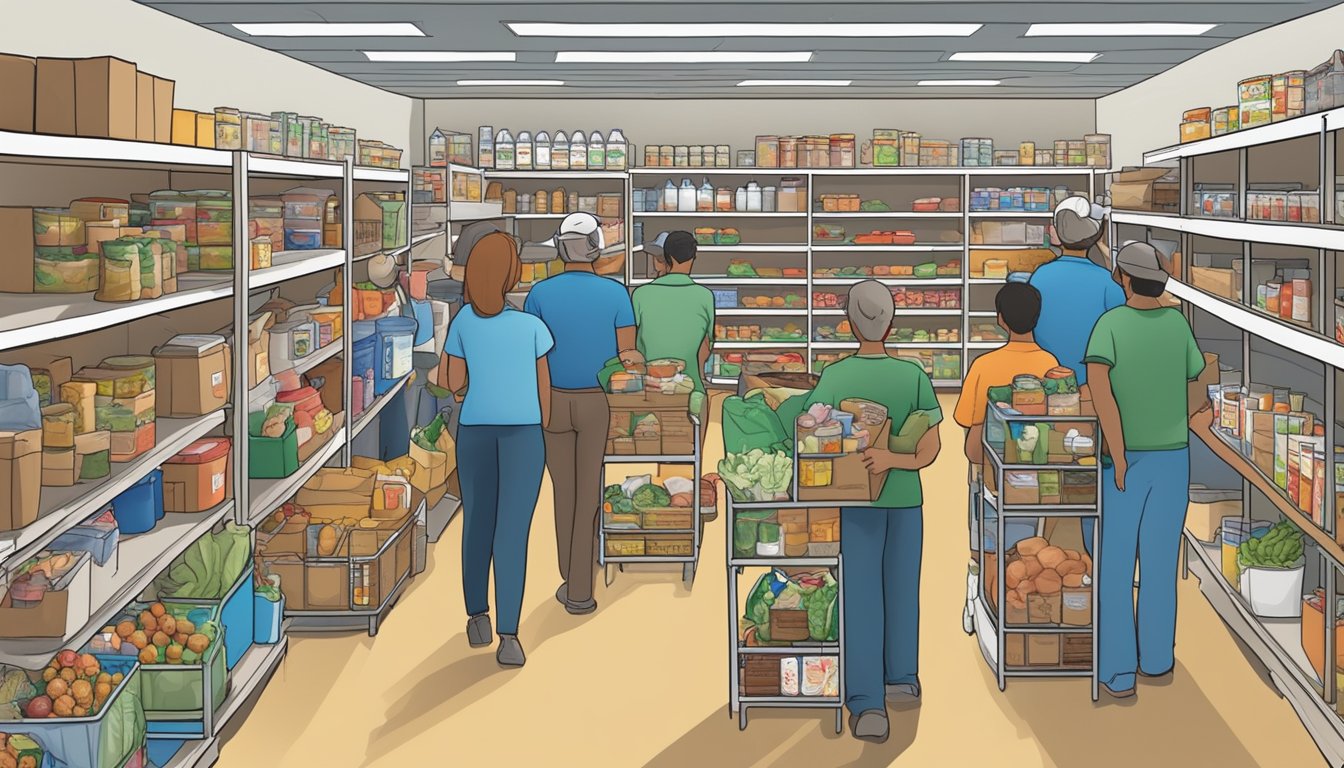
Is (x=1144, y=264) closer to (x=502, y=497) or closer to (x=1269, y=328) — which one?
(x=1269, y=328)

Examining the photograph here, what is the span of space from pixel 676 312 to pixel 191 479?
277 centimetres

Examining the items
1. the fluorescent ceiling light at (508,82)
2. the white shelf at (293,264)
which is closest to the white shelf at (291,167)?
the white shelf at (293,264)

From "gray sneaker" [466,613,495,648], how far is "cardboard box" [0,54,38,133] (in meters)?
2.68

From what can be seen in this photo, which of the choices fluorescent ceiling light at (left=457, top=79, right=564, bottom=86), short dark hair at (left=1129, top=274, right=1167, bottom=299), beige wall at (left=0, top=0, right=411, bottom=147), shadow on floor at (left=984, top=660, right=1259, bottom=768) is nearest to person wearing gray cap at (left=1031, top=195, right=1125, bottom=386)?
short dark hair at (left=1129, top=274, right=1167, bottom=299)

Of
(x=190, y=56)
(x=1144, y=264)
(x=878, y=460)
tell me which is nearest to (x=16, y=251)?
(x=878, y=460)

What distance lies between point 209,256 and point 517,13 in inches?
119

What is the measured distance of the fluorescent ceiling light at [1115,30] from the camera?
8305mm

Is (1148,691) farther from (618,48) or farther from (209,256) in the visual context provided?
(618,48)

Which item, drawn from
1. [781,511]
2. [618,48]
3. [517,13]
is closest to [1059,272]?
[781,511]

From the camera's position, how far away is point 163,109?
4.48m

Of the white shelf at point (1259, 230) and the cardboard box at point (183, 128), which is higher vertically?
the cardboard box at point (183, 128)

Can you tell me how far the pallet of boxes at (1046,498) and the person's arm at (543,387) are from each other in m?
1.73

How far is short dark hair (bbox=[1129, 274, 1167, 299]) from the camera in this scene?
4836mm

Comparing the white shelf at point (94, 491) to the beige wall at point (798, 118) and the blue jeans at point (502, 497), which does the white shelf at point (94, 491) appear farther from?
the beige wall at point (798, 118)
